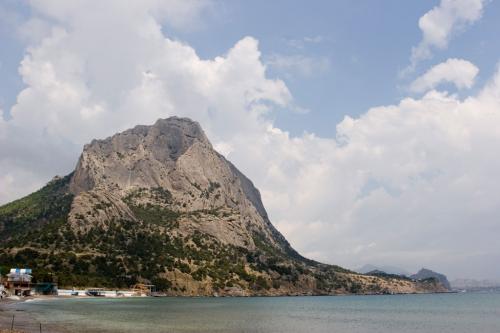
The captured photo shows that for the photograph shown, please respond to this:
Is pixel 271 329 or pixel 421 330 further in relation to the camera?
pixel 421 330

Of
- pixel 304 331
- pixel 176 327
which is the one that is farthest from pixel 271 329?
pixel 176 327

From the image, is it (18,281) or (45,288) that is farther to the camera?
(45,288)

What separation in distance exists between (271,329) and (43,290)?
139 metres

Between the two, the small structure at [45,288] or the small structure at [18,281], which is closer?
the small structure at [18,281]

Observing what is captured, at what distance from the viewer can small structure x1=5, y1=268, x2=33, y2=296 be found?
559 ft

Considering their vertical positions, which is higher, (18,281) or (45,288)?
(18,281)

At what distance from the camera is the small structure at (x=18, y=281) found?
559 feet

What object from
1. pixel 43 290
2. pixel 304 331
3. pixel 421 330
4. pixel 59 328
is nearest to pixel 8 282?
pixel 43 290

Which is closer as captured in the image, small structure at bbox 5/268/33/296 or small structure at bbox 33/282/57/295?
small structure at bbox 5/268/33/296

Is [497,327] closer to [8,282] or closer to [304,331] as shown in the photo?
[304,331]

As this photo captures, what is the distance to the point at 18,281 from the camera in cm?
17350

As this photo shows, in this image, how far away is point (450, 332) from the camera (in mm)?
81875

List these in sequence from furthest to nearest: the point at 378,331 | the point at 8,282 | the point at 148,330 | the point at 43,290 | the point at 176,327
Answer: the point at 43,290 < the point at 8,282 < the point at 378,331 < the point at 176,327 < the point at 148,330

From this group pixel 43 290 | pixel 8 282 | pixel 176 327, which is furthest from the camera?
pixel 43 290
